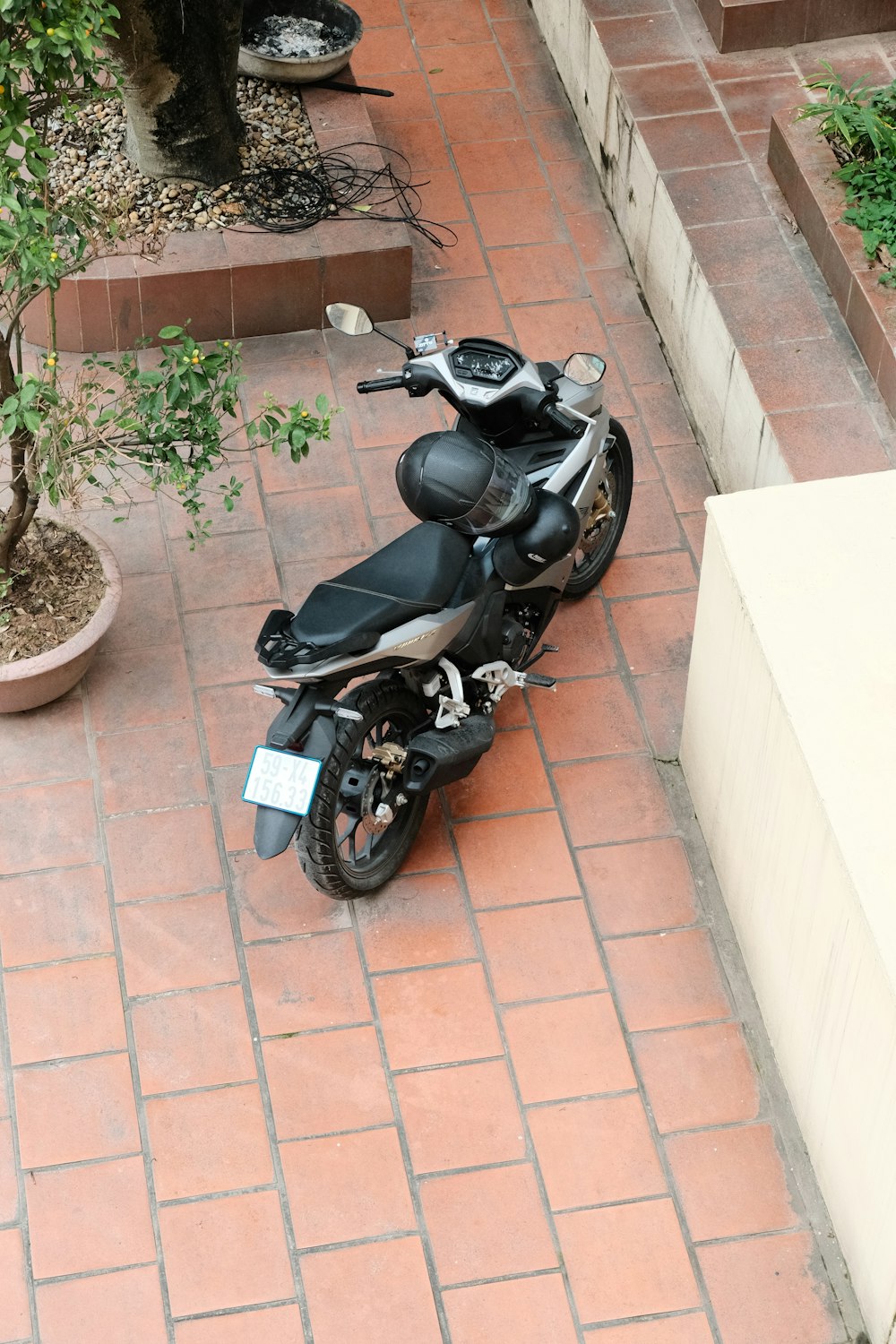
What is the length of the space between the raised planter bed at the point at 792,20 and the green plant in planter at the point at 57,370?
9.03 feet

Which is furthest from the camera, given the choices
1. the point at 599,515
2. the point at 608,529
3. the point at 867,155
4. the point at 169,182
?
the point at 169,182

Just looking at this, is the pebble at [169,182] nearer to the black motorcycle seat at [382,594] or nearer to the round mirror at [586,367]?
the round mirror at [586,367]

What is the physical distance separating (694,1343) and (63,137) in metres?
4.88

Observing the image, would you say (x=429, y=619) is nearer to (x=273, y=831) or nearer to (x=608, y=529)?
(x=273, y=831)

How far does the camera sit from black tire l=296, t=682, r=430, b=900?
12.5 feet

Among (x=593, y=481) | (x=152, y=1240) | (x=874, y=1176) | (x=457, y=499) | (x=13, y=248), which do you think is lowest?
(x=152, y=1240)

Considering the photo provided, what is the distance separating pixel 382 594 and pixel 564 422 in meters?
0.85

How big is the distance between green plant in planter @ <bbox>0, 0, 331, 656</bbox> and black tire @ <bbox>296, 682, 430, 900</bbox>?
697mm

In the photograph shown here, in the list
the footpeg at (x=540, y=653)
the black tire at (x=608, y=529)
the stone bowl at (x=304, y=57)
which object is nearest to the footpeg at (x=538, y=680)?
the footpeg at (x=540, y=653)

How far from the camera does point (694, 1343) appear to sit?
3.43m

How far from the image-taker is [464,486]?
3861 millimetres

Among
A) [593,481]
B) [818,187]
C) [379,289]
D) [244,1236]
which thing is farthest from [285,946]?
[818,187]

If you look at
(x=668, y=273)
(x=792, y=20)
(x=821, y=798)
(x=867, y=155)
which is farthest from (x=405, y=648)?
(x=792, y=20)

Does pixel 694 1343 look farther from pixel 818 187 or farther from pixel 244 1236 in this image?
pixel 818 187
